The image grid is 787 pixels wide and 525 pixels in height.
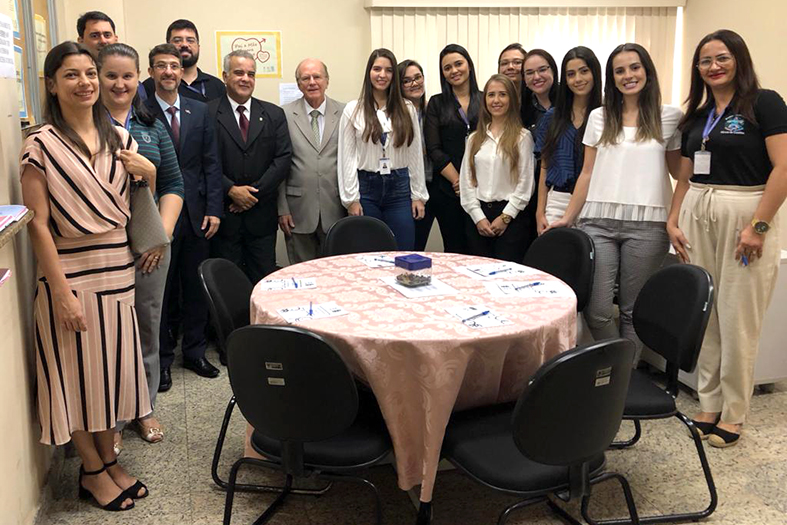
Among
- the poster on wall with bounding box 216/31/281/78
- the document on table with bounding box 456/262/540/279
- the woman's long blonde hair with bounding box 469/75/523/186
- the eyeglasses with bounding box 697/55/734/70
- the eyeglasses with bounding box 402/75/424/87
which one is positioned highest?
the poster on wall with bounding box 216/31/281/78

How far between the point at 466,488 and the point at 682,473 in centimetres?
91

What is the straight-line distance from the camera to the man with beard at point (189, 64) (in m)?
4.17

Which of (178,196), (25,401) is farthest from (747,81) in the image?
(25,401)

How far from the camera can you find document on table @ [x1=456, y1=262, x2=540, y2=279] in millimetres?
2812

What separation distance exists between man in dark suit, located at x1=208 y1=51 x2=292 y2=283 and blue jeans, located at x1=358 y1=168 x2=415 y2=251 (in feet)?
1.62

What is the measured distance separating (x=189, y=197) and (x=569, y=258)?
1.99 metres

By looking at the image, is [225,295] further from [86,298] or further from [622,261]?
[622,261]

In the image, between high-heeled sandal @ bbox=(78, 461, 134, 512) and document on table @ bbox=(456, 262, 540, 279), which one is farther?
document on table @ bbox=(456, 262, 540, 279)

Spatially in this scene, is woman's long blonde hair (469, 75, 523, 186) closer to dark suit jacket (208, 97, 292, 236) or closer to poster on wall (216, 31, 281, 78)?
dark suit jacket (208, 97, 292, 236)

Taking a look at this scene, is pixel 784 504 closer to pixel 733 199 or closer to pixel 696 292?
pixel 696 292

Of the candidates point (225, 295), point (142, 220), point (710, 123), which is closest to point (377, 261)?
point (225, 295)

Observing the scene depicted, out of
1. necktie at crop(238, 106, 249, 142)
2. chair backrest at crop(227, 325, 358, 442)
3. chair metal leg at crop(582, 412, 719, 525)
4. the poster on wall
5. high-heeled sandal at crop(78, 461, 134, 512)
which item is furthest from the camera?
the poster on wall

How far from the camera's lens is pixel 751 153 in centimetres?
280

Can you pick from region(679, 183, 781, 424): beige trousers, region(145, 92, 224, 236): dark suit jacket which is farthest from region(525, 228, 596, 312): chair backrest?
region(145, 92, 224, 236): dark suit jacket
